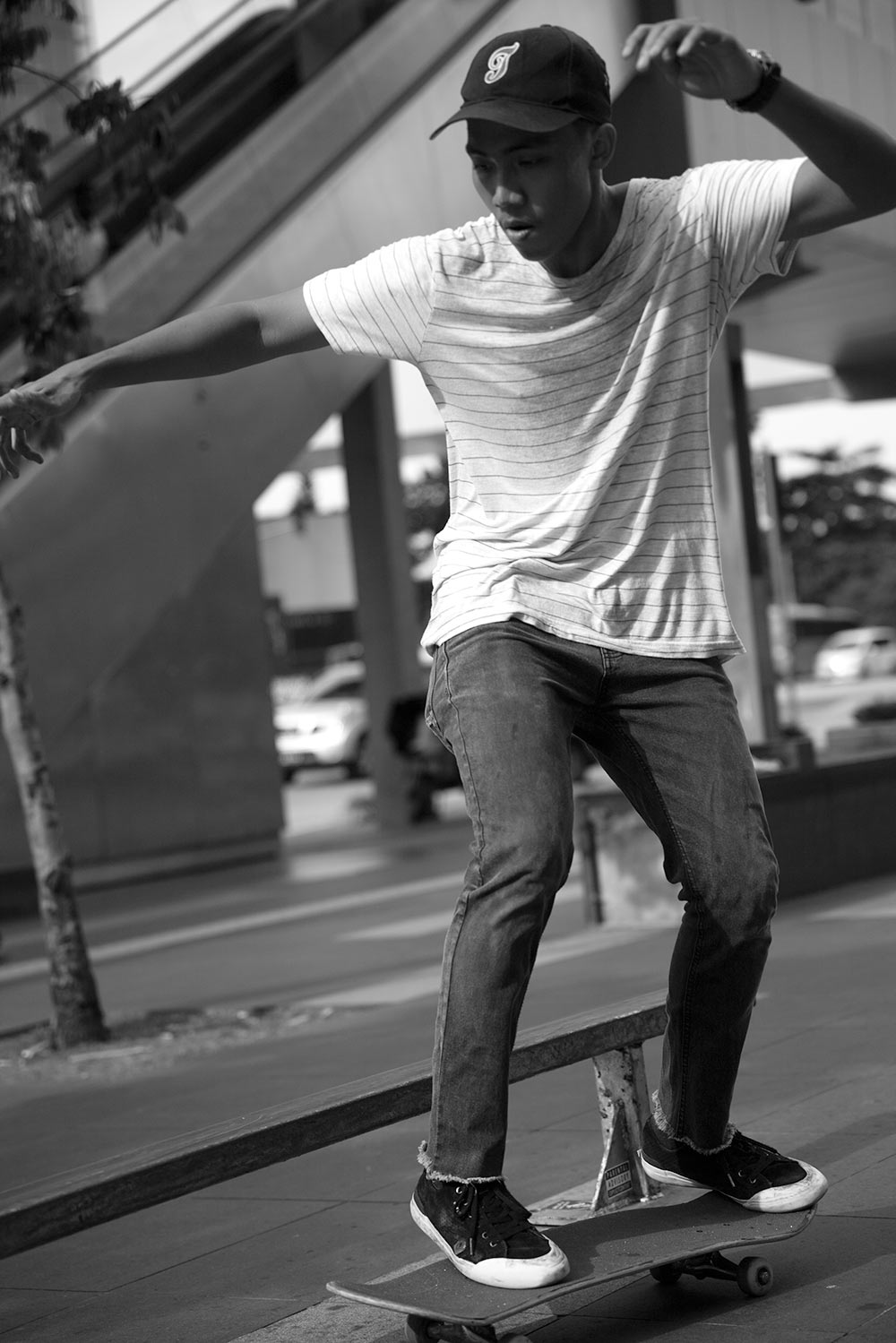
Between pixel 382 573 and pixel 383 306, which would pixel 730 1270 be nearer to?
pixel 383 306

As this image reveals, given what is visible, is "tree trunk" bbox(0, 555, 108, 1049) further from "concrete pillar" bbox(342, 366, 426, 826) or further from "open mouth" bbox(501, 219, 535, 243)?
"concrete pillar" bbox(342, 366, 426, 826)

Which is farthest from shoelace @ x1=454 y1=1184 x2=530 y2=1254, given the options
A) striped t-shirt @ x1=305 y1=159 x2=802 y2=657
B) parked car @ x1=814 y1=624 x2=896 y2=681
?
parked car @ x1=814 y1=624 x2=896 y2=681

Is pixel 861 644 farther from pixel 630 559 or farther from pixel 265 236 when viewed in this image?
pixel 630 559

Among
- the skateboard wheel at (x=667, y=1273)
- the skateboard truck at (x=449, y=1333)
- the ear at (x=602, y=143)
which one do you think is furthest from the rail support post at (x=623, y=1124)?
the ear at (x=602, y=143)

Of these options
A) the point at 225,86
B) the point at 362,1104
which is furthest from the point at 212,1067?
the point at 225,86

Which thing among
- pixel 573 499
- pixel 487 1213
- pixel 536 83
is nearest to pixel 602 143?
pixel 536 83

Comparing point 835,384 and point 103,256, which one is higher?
point 103,256

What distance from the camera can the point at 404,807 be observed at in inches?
738

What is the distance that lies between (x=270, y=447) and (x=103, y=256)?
175 cm

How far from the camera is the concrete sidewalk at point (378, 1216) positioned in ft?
10.6

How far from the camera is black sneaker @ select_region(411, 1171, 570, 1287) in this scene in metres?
2.90

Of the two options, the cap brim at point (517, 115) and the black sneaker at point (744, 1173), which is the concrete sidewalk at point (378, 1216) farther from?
the cap brim at point (517, 115)

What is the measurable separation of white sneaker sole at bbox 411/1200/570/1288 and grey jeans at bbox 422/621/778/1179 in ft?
0.49

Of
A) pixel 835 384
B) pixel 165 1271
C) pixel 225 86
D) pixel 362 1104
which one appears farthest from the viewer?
pixel 835 384
